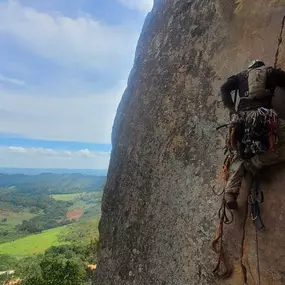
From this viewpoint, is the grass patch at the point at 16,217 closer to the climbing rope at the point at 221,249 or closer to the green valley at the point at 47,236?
the green valley at the point at 47,236

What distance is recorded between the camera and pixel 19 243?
8631cm

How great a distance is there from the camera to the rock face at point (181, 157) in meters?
5.52

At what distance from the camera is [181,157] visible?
6.64 metres

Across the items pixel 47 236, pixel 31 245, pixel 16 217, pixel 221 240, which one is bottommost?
pixel 31 245

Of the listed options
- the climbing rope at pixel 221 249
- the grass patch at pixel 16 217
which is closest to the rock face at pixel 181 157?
the climbing rope at pixel 221 249

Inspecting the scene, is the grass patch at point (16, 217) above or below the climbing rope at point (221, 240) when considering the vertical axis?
below

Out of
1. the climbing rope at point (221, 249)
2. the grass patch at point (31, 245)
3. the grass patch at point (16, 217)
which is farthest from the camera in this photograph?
the grass patch at point (16, 217)

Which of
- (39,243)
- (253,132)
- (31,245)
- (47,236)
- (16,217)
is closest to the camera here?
(253,132)

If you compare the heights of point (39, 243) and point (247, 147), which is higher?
point (247, 147)

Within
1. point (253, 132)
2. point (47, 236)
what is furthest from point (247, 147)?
point (47, 236)

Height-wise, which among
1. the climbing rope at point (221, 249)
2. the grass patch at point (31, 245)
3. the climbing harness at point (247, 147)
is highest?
the climbing harness at point (247, 147)

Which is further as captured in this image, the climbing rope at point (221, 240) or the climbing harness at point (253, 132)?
the climbing rope at point (221, 240)

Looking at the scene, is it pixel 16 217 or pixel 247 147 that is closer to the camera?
pixel 247 147

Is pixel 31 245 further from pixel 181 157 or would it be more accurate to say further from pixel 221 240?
pixel 221 240
